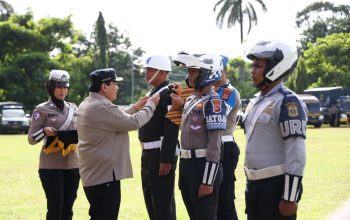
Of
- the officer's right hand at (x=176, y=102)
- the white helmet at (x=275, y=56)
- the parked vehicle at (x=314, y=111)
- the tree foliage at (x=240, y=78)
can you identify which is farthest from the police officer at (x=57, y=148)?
the tree foliage at (x=240, y=78)

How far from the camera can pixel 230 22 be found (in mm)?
55750

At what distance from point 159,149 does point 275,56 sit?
6.52 feet

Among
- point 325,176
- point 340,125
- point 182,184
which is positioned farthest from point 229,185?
point 340,125

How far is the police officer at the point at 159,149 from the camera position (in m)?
5.48

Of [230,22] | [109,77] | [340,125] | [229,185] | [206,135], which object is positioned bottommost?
[340,125]

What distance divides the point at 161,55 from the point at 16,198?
203 inches

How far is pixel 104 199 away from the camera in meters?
5.30

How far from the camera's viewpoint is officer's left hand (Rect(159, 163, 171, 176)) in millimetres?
5465

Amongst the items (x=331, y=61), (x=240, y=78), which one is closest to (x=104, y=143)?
(x=331, y=61)

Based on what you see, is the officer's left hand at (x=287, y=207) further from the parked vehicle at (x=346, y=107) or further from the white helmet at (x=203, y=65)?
the parked vehicle at (x=346, y=107)

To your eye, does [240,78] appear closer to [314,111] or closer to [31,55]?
[314,111]

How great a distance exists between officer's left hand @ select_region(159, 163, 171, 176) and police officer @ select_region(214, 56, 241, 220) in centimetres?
79

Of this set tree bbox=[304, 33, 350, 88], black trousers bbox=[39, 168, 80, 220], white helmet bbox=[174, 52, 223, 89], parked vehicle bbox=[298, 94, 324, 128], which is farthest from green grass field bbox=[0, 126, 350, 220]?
tree bbox=[304, 33, 350, 88]

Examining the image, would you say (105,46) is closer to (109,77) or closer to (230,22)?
(230,22)
